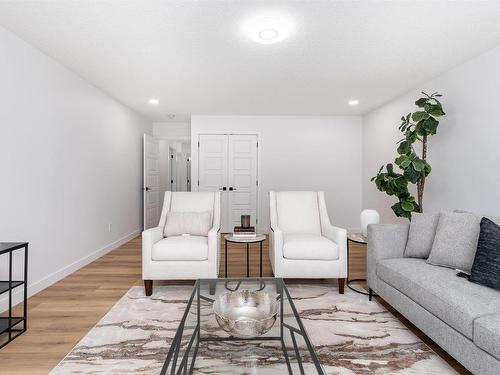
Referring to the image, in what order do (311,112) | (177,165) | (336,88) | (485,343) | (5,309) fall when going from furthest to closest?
(177,165) → (311,112) → (336,88) → (5,309) → (485,343)

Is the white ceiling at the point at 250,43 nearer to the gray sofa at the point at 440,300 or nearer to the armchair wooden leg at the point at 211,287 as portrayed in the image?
the gray sofa at the point at 440,300

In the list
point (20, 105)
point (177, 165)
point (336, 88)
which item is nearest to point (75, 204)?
point (20, 105)

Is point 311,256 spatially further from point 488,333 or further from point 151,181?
point 151,181

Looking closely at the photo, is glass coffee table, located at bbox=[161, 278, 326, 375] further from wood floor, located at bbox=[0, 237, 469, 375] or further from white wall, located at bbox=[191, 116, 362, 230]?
white wall, located at bbox=[191, 116, 362, 230]

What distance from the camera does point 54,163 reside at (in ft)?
10.4

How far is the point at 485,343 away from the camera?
1.38m

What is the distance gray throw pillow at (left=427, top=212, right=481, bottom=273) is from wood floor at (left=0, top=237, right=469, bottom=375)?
56 centimetres

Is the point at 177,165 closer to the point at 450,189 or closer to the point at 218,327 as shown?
the point at 450,189

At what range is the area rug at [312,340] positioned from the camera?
5.50ft

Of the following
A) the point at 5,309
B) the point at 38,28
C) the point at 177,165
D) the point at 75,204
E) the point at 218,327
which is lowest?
the point at 5,309

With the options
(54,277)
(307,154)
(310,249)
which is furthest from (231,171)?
(54,277)

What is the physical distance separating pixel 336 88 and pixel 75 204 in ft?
12.3

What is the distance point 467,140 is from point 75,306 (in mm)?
4242

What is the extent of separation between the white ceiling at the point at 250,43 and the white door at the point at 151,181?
1.58 metres
